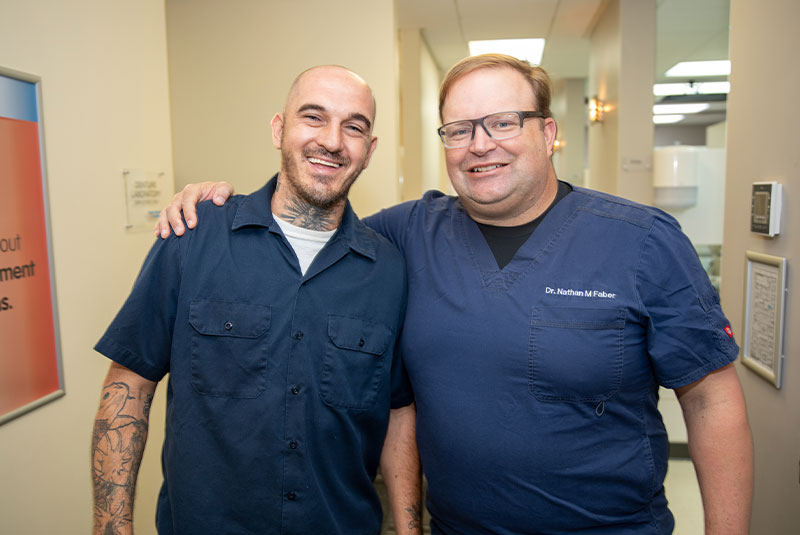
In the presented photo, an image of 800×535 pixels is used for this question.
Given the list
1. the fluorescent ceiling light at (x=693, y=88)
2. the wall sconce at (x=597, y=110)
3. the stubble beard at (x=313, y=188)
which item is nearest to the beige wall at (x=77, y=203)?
the stubble beard at (x=313, y=188)

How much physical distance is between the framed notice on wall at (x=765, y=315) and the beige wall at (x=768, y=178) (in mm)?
23

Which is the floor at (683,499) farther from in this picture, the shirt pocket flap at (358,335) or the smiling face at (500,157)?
the smiling face at (500,157)

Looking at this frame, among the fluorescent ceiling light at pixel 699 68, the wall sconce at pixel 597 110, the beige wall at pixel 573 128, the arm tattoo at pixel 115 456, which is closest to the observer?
the arm tattoo at pixel 115 456

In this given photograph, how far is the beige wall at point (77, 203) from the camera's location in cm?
155

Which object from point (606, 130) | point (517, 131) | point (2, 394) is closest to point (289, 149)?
point (517, 131)

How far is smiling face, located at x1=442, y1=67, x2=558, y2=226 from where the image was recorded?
4.53 feet

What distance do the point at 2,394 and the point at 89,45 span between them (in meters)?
1.09

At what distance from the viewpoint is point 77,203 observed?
1.76 m

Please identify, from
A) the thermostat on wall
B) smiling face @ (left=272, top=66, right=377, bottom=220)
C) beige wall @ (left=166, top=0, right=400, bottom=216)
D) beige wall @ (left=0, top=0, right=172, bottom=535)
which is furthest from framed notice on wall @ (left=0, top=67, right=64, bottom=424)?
the thermostat on wall

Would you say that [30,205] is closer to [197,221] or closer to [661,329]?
[197,221]

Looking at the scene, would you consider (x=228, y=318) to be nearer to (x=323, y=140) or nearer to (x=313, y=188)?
(x=313, y=188)

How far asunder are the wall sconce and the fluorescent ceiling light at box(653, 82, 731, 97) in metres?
2.93

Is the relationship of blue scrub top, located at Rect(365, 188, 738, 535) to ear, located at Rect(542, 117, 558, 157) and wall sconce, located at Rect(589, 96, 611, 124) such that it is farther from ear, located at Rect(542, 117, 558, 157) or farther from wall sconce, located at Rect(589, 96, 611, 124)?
wall sconce, located at Rect(589, 96, 611, 124)

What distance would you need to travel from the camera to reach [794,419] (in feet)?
5.28
